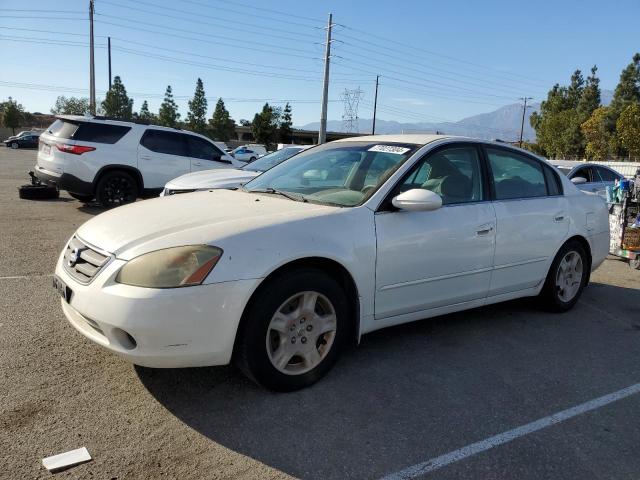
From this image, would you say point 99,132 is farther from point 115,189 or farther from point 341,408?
point 341,408

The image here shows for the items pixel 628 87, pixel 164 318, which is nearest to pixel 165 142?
pixel 164 318

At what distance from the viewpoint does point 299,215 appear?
340 centimetres

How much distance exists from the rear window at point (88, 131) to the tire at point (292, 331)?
8.23 meters

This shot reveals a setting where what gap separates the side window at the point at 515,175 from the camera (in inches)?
180

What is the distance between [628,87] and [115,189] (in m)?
60.7

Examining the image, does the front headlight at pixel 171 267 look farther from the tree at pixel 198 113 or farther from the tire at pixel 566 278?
the tree at pixel 198 113

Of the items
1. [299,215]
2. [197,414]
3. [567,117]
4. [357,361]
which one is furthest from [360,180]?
[567,117]

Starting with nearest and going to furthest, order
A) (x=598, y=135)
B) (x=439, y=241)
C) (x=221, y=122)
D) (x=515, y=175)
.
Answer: (x=439, y=241)
(x=515, y=175)
(x=598, y=135)
(x=221, y=122)

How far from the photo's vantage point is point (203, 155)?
1148cm

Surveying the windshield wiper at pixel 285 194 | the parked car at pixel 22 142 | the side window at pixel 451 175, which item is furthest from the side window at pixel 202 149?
the parked car at pixel 22 142

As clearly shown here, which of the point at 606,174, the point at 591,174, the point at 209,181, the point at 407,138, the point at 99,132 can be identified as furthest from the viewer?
the point at 606,174

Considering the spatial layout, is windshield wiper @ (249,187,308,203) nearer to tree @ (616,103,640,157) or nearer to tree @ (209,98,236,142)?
tree @ (616,103,640,157)

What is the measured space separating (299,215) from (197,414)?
1.32 meters

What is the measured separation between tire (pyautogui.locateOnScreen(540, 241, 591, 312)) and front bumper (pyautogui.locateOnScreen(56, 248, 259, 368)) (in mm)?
3252
